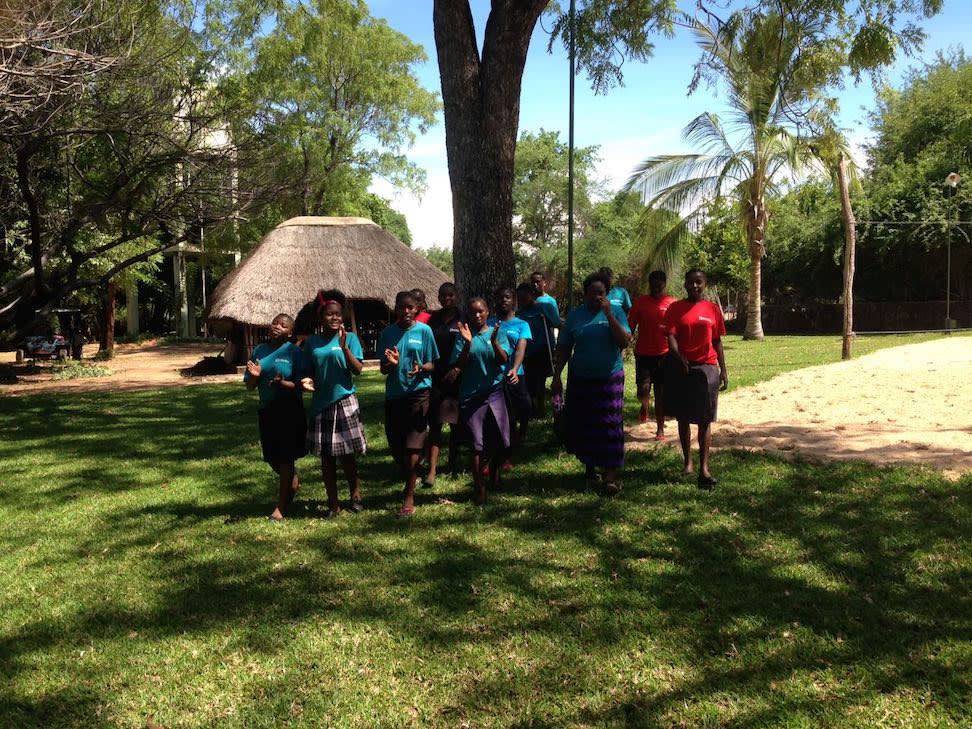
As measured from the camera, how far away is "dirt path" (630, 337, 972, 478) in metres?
7.89

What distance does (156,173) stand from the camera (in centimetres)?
1415

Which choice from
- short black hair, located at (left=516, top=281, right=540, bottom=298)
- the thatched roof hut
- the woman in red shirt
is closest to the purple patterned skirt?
the woman in red shirt

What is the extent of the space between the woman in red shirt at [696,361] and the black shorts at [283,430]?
307cm

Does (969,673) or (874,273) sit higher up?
(874,273)

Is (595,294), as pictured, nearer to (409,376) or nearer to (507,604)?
(409,376)

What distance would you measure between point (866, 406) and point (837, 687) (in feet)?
26.0

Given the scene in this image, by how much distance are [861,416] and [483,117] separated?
5.89 m

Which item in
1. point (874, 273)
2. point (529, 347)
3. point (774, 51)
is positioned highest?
point (774, 51)

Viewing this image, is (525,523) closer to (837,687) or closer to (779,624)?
(779,624)

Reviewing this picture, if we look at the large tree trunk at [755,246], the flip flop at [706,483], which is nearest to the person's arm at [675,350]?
the flip flop at [706,483]

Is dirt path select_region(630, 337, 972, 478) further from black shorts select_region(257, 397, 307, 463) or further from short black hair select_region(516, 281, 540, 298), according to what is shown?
black shorts select_region(257, 397, 307, 463)

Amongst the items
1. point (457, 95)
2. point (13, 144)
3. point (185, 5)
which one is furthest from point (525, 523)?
point (185, 5)

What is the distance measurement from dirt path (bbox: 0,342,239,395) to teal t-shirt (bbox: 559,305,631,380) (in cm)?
1277

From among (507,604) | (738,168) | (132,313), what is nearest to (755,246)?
(738,168)
